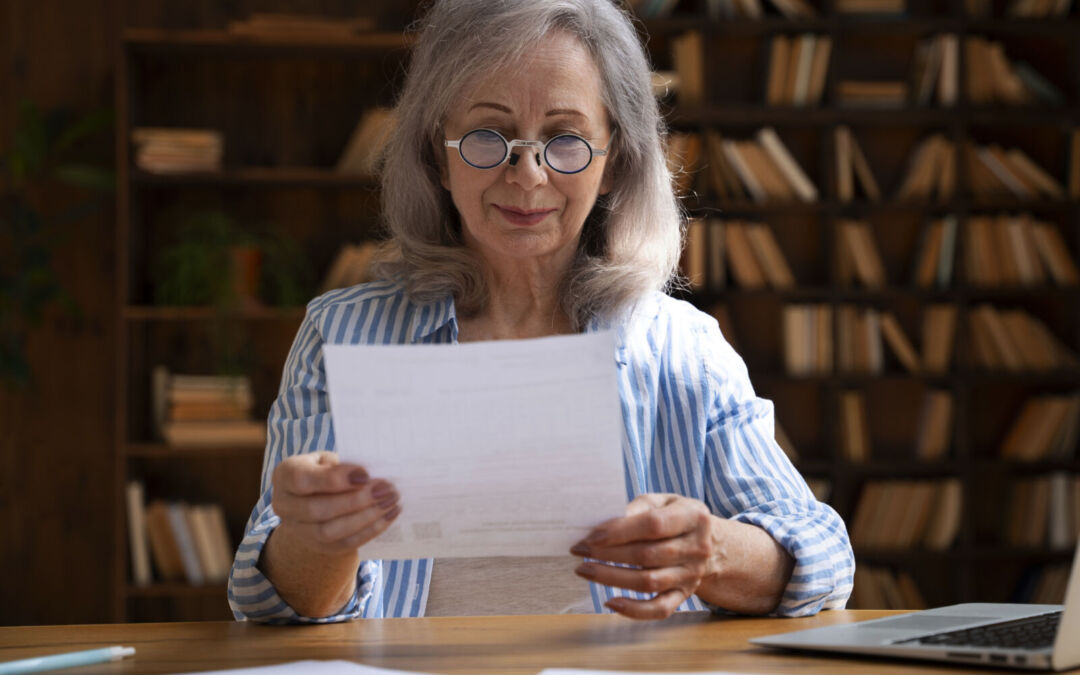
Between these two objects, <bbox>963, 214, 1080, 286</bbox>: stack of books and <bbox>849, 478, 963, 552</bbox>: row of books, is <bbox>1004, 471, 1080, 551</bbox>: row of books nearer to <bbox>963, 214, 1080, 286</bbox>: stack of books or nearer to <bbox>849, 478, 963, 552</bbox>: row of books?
<bbox>849, 478, 963, 552</bbox>: row of books

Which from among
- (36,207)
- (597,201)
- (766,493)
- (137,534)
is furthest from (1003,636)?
(36,207)

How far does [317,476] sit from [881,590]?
11.6 feet

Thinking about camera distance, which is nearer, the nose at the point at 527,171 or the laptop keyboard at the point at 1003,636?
the laptop keyboard at the point at 1003,636

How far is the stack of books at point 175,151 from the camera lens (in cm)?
399

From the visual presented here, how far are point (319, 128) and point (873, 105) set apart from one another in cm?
203

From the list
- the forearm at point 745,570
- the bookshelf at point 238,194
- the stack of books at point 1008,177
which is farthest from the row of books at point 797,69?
the forearm at point 745,570

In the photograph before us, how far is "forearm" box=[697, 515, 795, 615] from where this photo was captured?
1273 mm


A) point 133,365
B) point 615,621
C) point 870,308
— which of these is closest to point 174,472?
point 133,365

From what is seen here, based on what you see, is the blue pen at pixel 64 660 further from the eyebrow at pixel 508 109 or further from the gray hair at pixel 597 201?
the eyebrow at pixel 508 109

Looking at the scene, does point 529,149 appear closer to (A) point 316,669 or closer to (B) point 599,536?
(B) point 599,536

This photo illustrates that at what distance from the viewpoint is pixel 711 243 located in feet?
13.8

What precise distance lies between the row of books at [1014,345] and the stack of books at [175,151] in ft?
9.11

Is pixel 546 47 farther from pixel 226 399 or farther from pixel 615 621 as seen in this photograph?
pixel 226 399

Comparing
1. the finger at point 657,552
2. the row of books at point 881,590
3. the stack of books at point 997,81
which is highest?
the stack of books at point 997,81
